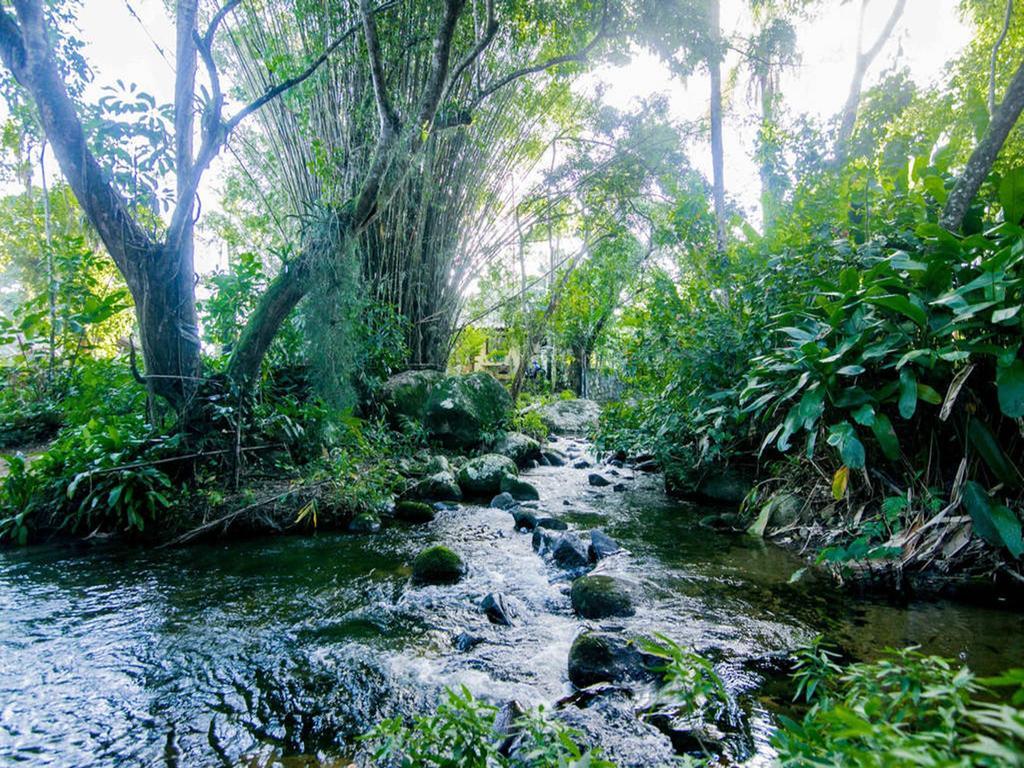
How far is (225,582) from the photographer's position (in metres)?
2.57

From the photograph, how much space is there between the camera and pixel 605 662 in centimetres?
165

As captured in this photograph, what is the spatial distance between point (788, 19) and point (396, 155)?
7.39 metres

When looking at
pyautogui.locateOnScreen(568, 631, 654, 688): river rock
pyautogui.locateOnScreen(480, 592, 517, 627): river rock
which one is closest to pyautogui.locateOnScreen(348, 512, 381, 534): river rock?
pyautogui.locateOnScreen(480, 592, 517, 627): river rock

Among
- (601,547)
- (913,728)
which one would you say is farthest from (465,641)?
(913,728)

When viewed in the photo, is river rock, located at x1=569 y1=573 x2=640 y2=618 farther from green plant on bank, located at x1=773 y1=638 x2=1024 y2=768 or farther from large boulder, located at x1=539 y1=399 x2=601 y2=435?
large boulder, located at x1=539 y1=399 x2=601 y2=435

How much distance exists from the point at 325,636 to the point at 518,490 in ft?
9.21

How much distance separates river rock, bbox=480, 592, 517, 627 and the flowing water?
0.13ft

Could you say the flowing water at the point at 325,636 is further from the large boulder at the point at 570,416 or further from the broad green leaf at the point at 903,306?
the large boulder at the point at 570,416

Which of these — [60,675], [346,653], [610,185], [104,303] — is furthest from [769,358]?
[610,185]

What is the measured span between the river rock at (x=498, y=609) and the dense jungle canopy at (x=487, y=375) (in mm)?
26

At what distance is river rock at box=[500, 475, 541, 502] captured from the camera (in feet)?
15.1

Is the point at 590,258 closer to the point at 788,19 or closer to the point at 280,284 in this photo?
the point at 788,19

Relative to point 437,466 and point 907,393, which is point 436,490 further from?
point 907,393

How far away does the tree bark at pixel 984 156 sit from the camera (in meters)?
2.56
